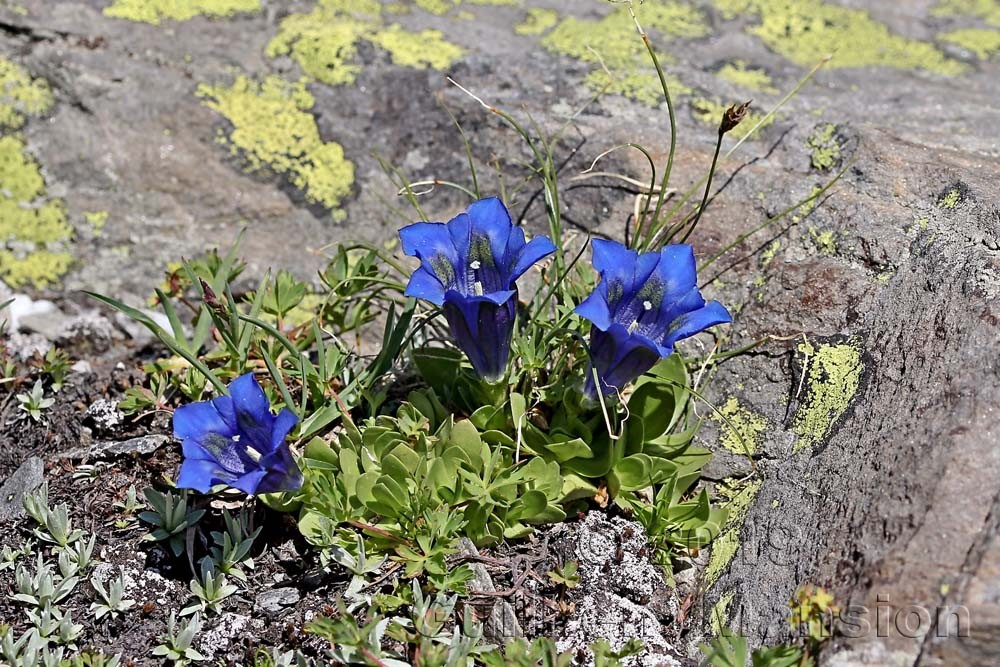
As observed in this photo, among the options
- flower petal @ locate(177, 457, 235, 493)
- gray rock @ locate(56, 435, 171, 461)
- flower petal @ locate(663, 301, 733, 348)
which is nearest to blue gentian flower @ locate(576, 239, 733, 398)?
flower petal @ locate(663, 301, 733, 348)

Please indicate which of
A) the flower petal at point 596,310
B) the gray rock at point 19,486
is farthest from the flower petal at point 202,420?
the flower petal at point 596,310

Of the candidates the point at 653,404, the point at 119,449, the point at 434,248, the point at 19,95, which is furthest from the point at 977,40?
the point at 19,95

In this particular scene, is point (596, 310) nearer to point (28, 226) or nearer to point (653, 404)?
point (653, 404)

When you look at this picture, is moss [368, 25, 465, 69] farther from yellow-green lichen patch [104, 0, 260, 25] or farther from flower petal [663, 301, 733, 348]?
flower petal [663, 301, 733, 348]

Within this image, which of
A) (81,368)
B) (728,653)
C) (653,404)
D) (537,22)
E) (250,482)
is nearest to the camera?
(728,653)

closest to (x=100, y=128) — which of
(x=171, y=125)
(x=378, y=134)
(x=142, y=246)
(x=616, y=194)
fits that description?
(x=171, y=125)

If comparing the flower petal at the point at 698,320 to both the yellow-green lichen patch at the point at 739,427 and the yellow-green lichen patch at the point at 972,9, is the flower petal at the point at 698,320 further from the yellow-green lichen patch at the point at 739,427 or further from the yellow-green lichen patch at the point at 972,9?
the yellow-green lichen patch at the point at 972,9

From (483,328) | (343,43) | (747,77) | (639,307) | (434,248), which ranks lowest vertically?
(483,328)
